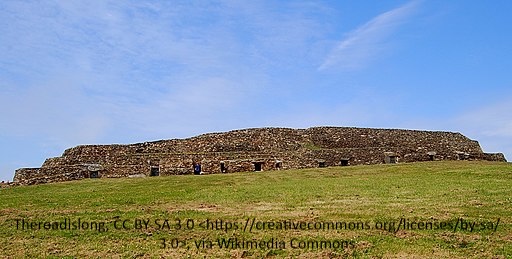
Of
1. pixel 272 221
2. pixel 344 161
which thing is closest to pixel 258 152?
pixel 344 161

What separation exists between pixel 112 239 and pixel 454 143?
134 ft

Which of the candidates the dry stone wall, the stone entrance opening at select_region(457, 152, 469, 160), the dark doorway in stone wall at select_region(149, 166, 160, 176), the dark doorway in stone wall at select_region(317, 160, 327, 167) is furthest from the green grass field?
the stone entrance opening at select_region(457, 152, 469, 160)

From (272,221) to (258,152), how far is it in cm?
2653

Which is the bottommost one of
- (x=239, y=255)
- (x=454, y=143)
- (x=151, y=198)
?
(x=239, y=255)

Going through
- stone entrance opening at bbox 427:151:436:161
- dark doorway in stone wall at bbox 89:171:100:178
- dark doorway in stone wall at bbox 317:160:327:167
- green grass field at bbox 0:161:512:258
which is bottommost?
green grass field at bbox 0:161:512:258

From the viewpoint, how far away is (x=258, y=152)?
41.0 metres

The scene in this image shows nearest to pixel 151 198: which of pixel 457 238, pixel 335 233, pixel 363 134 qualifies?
pixel 335 233

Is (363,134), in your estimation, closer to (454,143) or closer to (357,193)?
(454,143)

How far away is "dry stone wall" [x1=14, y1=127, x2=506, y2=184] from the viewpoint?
37469 millimetres

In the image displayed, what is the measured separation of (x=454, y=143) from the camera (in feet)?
151

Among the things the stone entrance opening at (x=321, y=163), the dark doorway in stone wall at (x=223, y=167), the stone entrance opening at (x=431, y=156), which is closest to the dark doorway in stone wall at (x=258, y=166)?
the dark doorway in stone wall at (x=223, y=167)

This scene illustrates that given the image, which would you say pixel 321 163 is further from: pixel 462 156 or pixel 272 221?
pixel 272 221

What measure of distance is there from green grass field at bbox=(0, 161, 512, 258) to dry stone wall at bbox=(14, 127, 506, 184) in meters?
12.7

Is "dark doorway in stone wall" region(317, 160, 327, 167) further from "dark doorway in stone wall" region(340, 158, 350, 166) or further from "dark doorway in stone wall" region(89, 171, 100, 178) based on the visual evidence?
"dark doorway in stone wall" region(89, 171, 100, 178)
